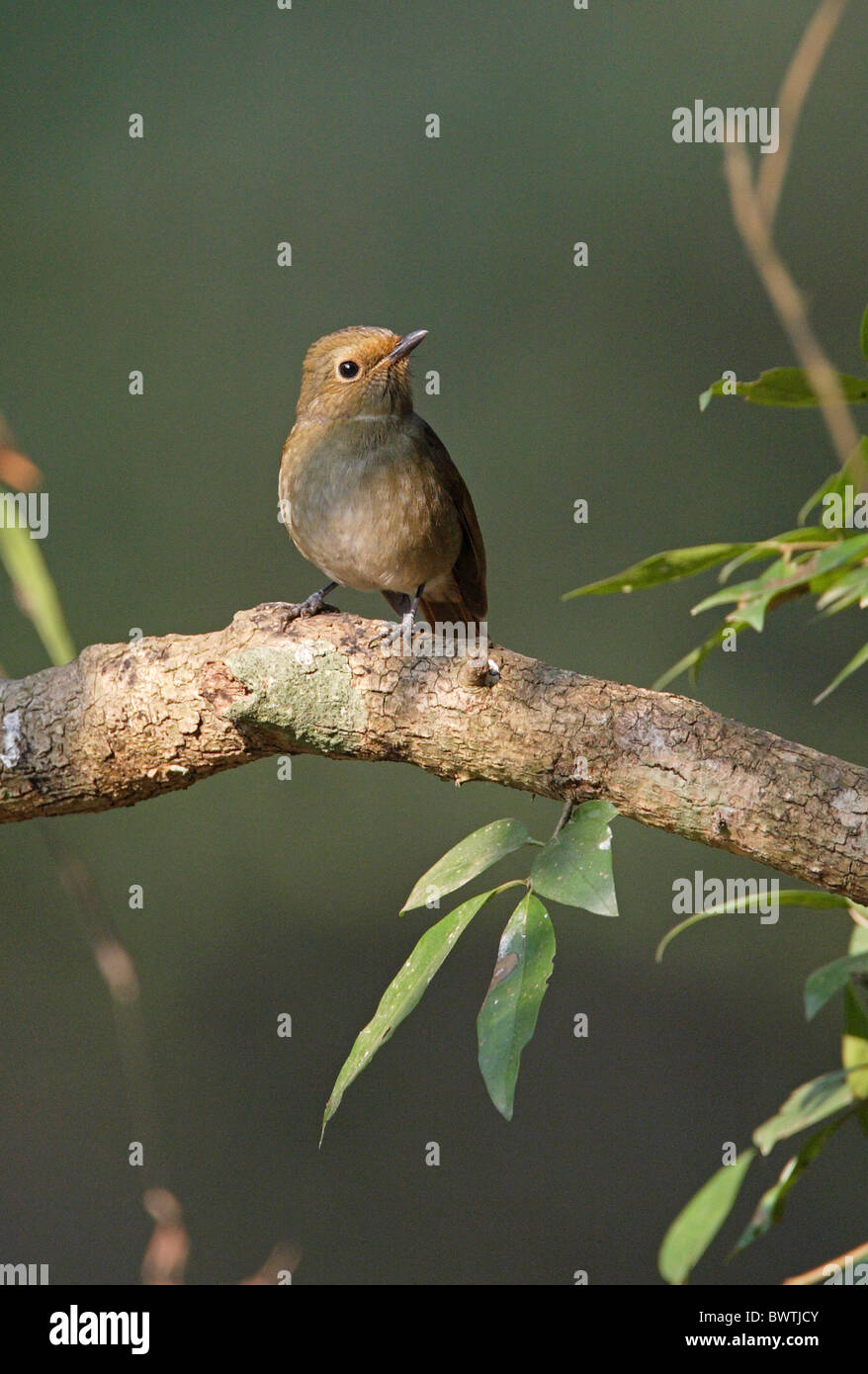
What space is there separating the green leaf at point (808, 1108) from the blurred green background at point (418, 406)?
361cm

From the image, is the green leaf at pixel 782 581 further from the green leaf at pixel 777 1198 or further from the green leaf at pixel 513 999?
the green leaf at pixel 777 1198

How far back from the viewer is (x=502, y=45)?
190 inches

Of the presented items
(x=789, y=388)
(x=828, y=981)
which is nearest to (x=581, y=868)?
(x=828, y=981)

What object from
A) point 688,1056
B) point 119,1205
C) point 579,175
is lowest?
point 119,1205

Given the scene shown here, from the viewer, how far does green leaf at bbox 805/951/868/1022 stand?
1039 mm

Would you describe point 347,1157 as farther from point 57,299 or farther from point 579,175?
point 579,175

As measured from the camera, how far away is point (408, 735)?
1862 mm

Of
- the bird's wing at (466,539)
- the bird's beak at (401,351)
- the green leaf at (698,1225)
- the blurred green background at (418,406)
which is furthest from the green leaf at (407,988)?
the blurred green background at (418,406)

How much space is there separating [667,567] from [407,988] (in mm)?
470

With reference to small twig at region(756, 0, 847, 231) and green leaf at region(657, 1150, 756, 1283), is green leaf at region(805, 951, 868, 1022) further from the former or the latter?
small twig at region(756, 0, 847, 231)

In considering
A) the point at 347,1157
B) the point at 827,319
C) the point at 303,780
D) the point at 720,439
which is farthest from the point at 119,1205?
the point at 827,319

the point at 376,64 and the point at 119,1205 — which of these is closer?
the point at 119,1205

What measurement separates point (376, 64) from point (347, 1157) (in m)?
3.97

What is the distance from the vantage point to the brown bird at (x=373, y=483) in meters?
2.63
